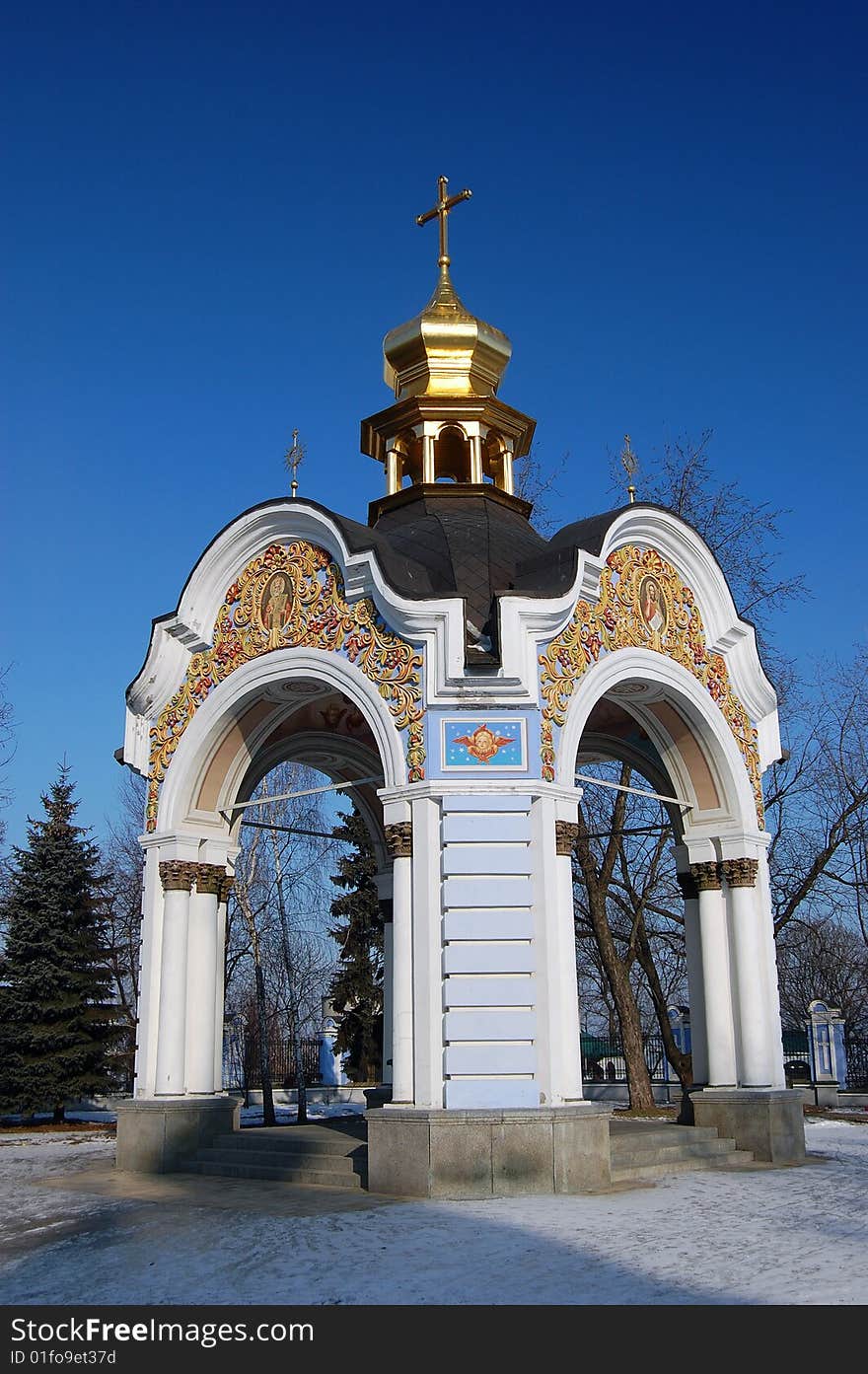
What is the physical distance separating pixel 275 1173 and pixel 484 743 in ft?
13.8

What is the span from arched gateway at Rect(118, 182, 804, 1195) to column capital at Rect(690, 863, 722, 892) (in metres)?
0.03

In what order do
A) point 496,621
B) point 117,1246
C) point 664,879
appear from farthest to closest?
1. point 664,879
2. point 496,621
3. point 117,1246

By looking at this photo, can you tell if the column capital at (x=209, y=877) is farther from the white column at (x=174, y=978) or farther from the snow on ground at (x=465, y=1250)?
the snow on ground at (x=465, y=1250)

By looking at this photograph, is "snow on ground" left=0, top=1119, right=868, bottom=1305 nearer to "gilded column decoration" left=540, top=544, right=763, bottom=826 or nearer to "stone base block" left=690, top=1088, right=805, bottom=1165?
"stone base block" left=690, top=1088, right=805, bottom=1165

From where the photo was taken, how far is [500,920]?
1007cm

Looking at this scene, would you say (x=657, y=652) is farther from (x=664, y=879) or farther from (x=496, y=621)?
(x=664, y=879)

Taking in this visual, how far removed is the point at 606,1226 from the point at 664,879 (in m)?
13.7

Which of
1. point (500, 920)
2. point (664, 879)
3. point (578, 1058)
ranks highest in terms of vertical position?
point (664, 879)

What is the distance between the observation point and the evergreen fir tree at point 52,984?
19.5 meters

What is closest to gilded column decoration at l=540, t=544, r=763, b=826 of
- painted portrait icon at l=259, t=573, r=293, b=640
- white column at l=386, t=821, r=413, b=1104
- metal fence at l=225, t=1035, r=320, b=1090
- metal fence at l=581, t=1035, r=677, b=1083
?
white column at l=386, t=821, r=413, b=1104

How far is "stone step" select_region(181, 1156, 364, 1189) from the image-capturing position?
33.9ft

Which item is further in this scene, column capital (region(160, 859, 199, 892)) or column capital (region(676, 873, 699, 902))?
column capital (region(676, 873, 699, 902))
